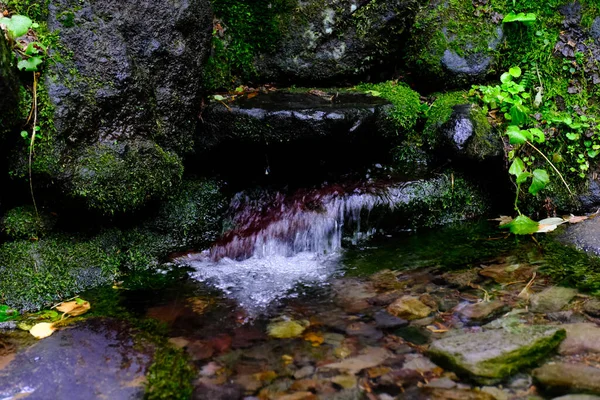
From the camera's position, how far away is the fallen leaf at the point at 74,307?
10.3 feet

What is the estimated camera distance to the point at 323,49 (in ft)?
16.4

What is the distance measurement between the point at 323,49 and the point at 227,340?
11.0ft

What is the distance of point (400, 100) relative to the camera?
489 centimetres

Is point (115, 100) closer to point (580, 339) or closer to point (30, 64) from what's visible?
point (30, 64)

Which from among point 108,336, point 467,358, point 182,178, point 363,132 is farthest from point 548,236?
point 108,336

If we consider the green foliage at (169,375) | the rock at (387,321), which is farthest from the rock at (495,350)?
the green foliage at (169,375)

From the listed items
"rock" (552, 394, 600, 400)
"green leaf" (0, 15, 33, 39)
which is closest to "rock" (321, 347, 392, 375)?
"rock" (552, 394, 600, 400)

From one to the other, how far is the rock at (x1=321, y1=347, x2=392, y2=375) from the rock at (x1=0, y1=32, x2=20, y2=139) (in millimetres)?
2639

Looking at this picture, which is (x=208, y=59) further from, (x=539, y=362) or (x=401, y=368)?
(x=539, y=362)

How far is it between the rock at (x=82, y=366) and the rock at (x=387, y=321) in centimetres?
134

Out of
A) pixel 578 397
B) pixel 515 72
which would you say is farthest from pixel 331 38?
pixel 578 397

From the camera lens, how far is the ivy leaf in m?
3.33

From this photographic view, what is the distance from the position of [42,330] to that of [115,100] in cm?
175

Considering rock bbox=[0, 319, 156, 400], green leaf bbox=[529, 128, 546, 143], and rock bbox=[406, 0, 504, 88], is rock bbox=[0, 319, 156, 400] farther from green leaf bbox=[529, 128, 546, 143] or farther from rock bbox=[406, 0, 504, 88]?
rock bbox=[406, 0, 504, 88]
